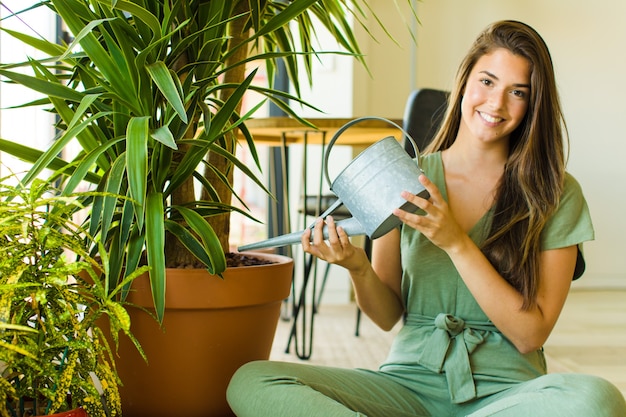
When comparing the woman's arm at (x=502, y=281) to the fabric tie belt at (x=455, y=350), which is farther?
the fabric tie belt at (x=455, y=350)

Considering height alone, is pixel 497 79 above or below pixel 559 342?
above

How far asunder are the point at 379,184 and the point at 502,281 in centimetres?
31

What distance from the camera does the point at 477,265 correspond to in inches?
52.6

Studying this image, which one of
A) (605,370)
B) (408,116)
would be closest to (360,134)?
(408,116)

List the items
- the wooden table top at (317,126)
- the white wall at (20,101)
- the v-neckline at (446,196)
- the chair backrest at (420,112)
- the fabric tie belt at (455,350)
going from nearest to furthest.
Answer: the fabric tie belt at (455,350), the v-neckline at (446,196), the wooden table top at (317,126), the white wall at (20,101), the chair backrest at (420,112)

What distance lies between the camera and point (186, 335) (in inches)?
55.6

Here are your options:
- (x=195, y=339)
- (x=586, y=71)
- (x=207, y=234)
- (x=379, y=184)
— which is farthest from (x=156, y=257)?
(x=586, y=71)

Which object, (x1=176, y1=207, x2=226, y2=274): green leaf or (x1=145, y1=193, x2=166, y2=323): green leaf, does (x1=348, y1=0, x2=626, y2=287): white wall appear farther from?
(x1=145, y1=193, x2=166, y2=323): green leaf

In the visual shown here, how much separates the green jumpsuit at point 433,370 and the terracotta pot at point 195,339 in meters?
0.11

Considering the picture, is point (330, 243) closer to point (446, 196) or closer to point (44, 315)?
point (446, 196)

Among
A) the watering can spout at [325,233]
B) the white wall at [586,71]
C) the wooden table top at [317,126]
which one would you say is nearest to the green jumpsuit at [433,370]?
the watering can spout at [325,233]

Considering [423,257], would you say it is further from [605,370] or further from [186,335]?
[605,370]

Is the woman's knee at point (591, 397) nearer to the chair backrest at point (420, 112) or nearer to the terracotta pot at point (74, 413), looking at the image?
the terracotta pot at point (74, 413)

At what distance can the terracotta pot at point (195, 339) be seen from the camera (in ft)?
4.57
